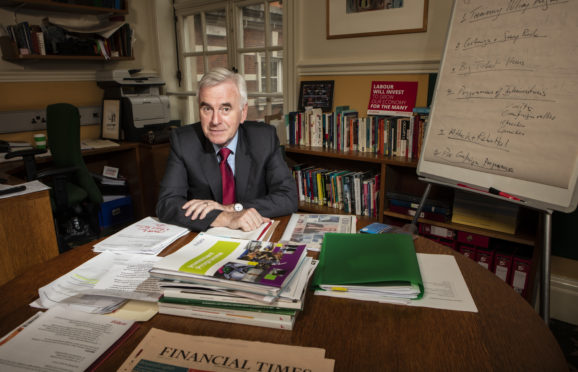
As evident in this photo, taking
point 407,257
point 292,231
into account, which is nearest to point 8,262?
point 292,231

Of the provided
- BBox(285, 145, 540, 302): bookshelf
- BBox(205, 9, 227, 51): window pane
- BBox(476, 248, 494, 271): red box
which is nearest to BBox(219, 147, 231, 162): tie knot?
BBox(285, 145, 540, 302): bookshelf

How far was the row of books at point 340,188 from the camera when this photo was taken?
2375 millimetres

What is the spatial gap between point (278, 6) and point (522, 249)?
2.56m

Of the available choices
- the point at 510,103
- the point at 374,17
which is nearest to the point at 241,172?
the point at 510,103

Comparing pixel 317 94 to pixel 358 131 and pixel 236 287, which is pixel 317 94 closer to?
pixel 358 131

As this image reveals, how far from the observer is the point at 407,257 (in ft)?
3.09

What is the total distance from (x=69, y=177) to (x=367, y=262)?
2352 mm

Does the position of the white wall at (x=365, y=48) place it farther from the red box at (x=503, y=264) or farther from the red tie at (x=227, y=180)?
the red tie at (x=227, y=180)

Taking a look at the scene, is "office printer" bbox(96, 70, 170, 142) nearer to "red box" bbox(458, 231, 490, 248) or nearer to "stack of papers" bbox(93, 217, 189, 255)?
"stack of papers" bbox(93, 217, 189, 255)

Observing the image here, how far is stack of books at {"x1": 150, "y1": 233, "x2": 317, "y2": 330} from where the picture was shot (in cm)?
74

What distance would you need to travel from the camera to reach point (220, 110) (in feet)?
5.15

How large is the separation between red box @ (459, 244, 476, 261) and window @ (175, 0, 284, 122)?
1894 mm

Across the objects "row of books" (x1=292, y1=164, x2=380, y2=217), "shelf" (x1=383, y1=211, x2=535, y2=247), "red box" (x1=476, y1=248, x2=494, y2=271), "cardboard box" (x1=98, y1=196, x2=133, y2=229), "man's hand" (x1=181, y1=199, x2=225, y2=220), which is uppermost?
"man's hand" (x1=181, y1=199, x2=225, y2=220)

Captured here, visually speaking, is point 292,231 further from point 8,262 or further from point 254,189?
point 8,262
